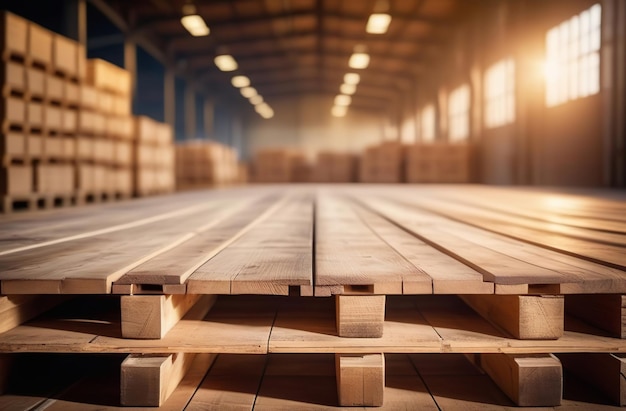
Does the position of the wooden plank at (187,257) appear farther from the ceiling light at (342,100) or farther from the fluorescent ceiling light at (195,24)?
the ceiling light at (342,100)

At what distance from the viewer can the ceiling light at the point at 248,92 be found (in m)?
23.2

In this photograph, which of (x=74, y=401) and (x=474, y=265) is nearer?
A: (x=74, y=401)

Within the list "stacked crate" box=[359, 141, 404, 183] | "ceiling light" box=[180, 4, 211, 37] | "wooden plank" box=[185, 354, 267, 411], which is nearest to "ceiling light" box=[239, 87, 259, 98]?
"ceiling light" box=[180, 4, 211, 37]

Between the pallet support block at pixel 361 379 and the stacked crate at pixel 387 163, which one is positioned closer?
the pallet support block at pixel 361 379

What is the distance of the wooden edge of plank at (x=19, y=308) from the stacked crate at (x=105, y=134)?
501cm

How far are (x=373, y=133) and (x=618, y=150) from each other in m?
21.5

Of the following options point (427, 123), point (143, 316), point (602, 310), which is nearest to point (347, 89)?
point (427, 123)

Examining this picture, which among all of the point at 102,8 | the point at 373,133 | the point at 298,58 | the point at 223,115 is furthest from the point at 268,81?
the point at 102,8

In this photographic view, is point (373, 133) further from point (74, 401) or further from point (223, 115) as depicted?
point (74, 401)

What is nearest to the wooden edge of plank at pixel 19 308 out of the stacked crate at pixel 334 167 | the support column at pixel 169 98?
the support column at pixel 169 98

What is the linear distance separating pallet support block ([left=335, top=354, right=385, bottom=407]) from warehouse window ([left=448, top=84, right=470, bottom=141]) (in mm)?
14478

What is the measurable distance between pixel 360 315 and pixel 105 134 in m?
6.76

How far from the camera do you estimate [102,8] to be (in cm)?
1080

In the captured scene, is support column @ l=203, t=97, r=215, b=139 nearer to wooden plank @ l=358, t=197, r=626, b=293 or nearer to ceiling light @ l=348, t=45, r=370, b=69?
ceiling light @ l=348, t=45, r=370, b=69
